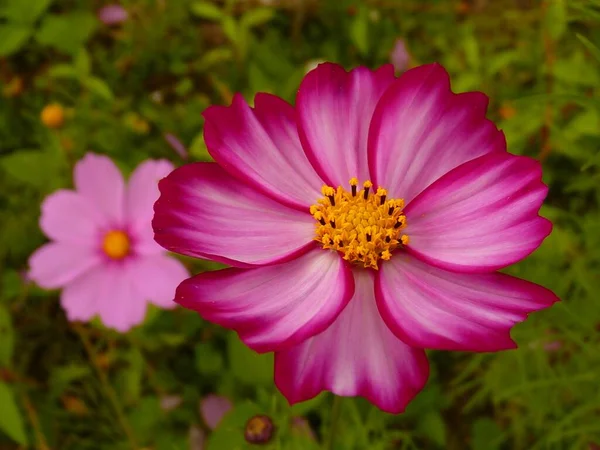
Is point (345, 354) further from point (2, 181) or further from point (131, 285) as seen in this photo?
point (2, 181)

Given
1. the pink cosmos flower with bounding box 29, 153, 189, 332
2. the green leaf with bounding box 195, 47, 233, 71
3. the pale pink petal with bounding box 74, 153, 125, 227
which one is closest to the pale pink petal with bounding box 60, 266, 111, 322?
the pink cosmos flower with bounding box 29, 153, 189, 332

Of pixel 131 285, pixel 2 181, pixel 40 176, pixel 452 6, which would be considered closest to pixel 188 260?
pixel 131 285

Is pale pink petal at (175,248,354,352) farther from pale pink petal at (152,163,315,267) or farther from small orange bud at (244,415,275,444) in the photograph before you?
small orange bud at (244,415,275,444)

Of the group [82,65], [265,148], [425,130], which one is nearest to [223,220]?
[265,148]

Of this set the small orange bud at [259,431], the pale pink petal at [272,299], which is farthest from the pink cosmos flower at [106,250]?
the pale pink petal at [272,299]

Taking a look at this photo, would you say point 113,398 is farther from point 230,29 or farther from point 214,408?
point 230,29
